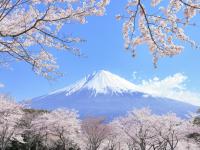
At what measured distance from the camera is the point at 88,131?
41344mm

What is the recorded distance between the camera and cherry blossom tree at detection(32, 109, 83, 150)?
35.6m

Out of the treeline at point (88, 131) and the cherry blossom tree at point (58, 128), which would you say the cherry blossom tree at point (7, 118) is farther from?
the cherry blossom tree at point (58, 128)

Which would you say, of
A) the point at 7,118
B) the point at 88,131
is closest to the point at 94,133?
the point at 88,131

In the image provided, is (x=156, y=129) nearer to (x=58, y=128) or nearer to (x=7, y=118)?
(x=58, y=128)

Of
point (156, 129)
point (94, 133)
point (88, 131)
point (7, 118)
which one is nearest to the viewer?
point (7, 118)

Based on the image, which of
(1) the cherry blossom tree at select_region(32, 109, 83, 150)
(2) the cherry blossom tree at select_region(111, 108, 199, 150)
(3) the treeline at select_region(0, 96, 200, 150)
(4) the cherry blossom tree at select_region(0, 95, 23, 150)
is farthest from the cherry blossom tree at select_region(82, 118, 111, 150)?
(4) the cherry blossom tree at select_region(0, 95, 23, 150)

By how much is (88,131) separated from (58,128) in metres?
6.37

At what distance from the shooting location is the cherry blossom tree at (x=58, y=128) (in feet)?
117

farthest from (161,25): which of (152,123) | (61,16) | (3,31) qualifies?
(152,123)

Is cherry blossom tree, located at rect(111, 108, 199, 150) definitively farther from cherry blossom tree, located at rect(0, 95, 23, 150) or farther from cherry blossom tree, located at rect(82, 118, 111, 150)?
cherry blossom tree, located at rect(0, 95, 23, 150)

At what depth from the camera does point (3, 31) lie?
6648 millimetres

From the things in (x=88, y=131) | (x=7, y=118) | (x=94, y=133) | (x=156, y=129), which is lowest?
(x=156, y=129)

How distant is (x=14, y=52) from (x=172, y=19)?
3.12 meters

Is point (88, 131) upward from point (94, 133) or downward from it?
upward
